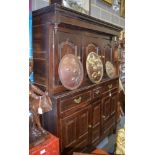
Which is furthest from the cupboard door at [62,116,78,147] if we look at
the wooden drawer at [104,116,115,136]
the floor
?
the wooden drawer at [104,116,115,136]

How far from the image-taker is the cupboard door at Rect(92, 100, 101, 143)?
165cm

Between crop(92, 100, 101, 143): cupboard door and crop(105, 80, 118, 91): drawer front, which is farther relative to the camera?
crop(105, 80, 118, 91): drawer front

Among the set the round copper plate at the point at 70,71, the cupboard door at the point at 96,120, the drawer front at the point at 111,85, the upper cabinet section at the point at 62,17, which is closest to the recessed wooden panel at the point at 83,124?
the cupboard door at the point at 96,120

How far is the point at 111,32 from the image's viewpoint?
1.79 metres

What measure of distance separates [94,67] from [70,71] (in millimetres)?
335

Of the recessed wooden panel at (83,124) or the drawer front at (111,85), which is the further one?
the drawer front at (111,85)

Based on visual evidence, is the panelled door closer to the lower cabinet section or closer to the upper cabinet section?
the lower cabinet section

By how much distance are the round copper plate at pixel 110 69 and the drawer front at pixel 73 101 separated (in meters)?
0.38

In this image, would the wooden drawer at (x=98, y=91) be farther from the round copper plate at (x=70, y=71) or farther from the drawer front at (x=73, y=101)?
the round copper plate at (x=70, y=71)

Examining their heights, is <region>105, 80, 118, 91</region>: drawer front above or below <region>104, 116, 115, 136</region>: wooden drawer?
above

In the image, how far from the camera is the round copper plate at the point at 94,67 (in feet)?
5.24
